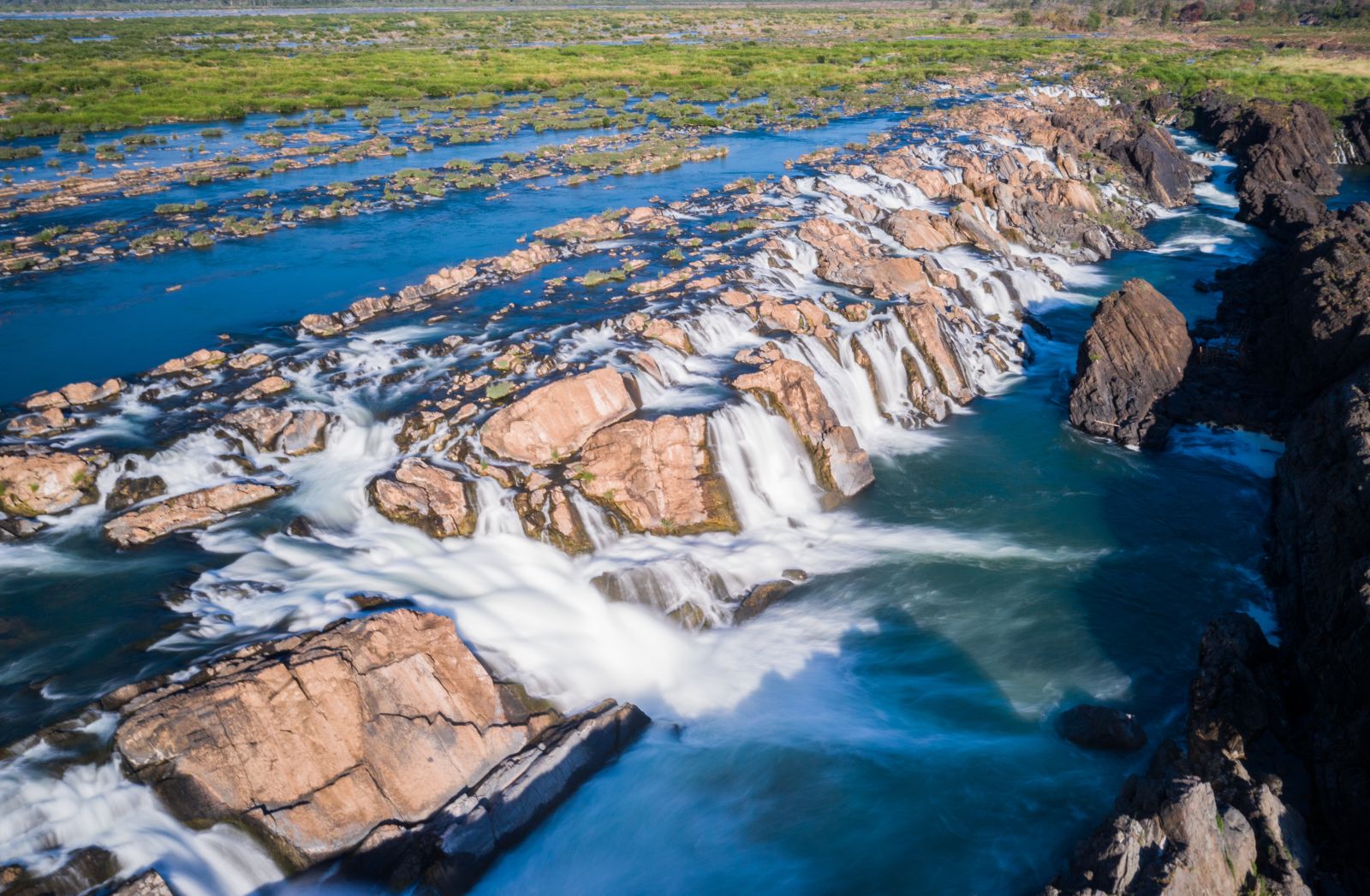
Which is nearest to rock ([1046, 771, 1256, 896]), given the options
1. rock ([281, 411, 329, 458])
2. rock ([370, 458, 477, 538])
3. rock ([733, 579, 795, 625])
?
rock ([733, 579, 795, 625])

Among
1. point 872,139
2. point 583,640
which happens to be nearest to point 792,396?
point 583,640

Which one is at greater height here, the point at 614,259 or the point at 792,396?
the point at 614,259

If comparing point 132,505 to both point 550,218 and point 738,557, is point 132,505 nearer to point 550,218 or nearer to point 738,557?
point 738,557

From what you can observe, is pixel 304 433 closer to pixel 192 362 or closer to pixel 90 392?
pixel 192 362

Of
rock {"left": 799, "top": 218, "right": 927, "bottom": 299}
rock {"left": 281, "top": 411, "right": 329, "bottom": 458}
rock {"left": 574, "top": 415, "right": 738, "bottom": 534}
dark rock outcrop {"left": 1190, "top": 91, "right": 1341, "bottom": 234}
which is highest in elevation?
dark rock outcrop {"left": 1190, "top": 91, "right": 1341, "bottom": 234}

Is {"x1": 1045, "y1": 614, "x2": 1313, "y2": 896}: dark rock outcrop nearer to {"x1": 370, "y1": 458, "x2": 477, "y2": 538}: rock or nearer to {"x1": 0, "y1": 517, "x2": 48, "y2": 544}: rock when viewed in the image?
{"x1": 370, "y1": 458, "x2": 477, "y2": 538}: rock

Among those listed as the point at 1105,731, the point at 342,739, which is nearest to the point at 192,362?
the point at 342,739
